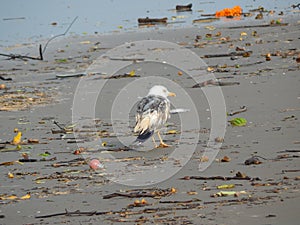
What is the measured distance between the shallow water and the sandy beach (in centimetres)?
496

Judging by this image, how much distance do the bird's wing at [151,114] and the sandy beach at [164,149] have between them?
0.27 m

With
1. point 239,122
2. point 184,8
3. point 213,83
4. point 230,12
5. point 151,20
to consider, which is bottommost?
point 239,122

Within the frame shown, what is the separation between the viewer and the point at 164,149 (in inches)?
340

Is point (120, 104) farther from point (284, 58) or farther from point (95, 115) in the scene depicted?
point (284, 58)

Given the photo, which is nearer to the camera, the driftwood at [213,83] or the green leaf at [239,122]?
the green leaf at [239,122]

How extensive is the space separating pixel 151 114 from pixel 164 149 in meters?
0.46

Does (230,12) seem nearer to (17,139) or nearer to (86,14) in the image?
(86,14)

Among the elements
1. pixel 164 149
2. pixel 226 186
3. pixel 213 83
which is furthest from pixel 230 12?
pixel 226 186

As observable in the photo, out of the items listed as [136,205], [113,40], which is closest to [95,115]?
[136,205]

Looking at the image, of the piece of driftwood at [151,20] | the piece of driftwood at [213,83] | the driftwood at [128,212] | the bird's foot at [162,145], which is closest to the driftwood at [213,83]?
the piece of driftwood at [213,83]

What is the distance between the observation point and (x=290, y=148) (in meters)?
7.86

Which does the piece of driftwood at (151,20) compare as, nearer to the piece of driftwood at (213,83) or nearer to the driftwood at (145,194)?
the piece of driftwood at (213,83)

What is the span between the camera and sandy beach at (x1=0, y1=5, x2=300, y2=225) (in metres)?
6.29

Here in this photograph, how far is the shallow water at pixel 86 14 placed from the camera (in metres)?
20.5
